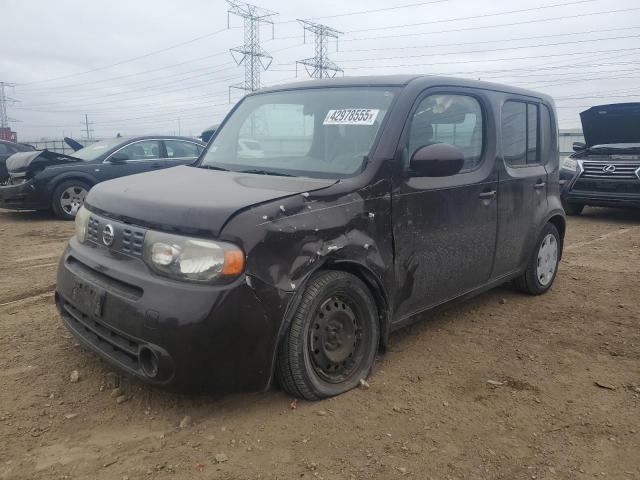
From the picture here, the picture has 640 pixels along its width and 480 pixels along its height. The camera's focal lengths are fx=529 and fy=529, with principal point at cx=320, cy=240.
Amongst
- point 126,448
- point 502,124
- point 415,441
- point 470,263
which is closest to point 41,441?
point 126,448

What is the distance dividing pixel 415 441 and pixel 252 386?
2.76 ft

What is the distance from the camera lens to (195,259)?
244 centimetres

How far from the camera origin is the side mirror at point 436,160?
306 cm

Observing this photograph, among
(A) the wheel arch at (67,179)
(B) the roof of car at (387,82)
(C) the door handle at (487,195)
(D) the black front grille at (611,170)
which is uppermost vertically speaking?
(B) the roof of car at (387,82)

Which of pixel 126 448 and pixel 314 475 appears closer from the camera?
pixel 314 475

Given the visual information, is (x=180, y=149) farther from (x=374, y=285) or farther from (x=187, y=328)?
(x=187, y=328)

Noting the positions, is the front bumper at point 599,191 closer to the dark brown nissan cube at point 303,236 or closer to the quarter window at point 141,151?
the dark brown nissan cube at point 303,236

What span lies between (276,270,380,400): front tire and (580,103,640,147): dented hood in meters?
8.93

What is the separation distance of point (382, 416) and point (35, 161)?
853cm

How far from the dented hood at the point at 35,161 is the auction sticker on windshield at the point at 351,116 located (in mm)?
7530

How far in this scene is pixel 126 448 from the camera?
8.11ft

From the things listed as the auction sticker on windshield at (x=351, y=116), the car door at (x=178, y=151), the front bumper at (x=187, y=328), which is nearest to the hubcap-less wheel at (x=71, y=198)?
the car door at (x=178, y=151)

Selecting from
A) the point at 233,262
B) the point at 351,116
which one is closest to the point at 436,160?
the point at 351,116

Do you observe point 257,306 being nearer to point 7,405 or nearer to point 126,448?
point 126,448
